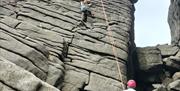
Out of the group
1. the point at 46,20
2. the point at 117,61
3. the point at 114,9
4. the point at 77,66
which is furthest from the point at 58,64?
the point at 114,9

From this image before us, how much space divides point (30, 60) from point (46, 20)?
876cm

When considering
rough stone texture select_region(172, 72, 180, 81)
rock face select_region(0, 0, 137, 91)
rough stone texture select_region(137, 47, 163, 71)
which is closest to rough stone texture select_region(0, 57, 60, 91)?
rock face select_region(0, 0, 137, 91)

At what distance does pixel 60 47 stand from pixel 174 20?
18005 mm

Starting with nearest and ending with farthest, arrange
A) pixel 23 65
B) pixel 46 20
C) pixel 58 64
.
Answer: pixel 23 65, pixel 58 64, pixel 46 20

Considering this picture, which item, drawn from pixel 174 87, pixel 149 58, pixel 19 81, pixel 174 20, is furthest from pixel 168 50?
pixel 19 81

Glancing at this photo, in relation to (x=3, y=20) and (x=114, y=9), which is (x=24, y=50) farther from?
(x=114, y=9)

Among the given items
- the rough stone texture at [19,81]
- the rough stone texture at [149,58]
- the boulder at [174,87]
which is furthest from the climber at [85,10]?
the rough stone texture at [19,81]

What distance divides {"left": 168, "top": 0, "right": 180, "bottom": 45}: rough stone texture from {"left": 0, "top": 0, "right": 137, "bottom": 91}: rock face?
17.5 ft

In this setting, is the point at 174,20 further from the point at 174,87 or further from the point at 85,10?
the point at 174,87

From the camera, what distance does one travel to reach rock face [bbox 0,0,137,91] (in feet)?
66.0

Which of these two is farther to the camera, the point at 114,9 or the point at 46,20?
the point at 114,9

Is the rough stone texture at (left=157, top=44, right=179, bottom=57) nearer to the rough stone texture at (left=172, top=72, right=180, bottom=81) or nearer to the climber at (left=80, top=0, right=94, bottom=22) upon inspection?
the rough stone texture at (left=172, top=72, right=180, bottom=81)

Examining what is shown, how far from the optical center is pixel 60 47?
24984 mm

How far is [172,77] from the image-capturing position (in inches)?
1217
